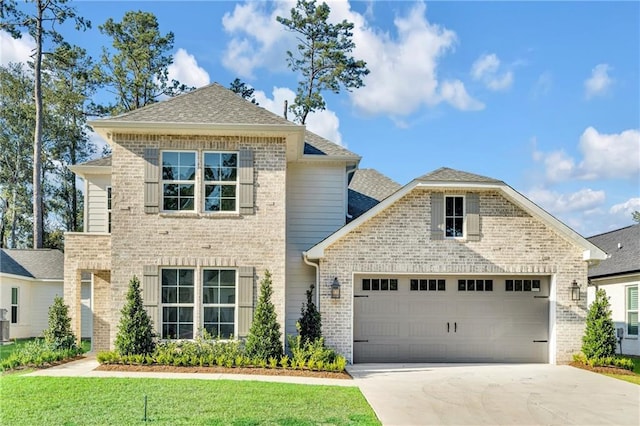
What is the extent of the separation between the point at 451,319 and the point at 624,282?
296 inches

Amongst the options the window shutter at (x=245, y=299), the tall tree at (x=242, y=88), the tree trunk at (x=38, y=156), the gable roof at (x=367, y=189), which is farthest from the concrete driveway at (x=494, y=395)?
the tall tree at (x=242, y=88)

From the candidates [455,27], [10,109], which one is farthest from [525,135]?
[10,109]

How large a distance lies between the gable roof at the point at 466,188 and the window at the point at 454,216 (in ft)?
1.44

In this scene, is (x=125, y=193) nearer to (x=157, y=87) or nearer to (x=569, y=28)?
(x=569, y=28)

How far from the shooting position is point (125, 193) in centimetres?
1333

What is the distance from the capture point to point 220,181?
13562 millimetres

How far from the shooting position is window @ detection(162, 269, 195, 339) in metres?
13.2

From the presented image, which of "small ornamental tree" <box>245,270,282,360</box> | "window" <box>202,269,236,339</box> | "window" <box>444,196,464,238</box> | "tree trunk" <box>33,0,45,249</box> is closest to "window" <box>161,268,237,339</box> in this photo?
"window" <box>202,269,236,339</box>

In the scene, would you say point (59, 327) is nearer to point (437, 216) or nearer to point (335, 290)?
point (335, 290)

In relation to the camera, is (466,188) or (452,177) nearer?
(466,188)

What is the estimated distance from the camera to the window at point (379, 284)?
47.3 feet

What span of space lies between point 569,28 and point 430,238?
672 cm

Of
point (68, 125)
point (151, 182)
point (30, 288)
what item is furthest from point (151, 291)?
point (68, 125)

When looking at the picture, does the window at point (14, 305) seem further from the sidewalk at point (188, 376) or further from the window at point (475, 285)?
the window at point (475, 285)
